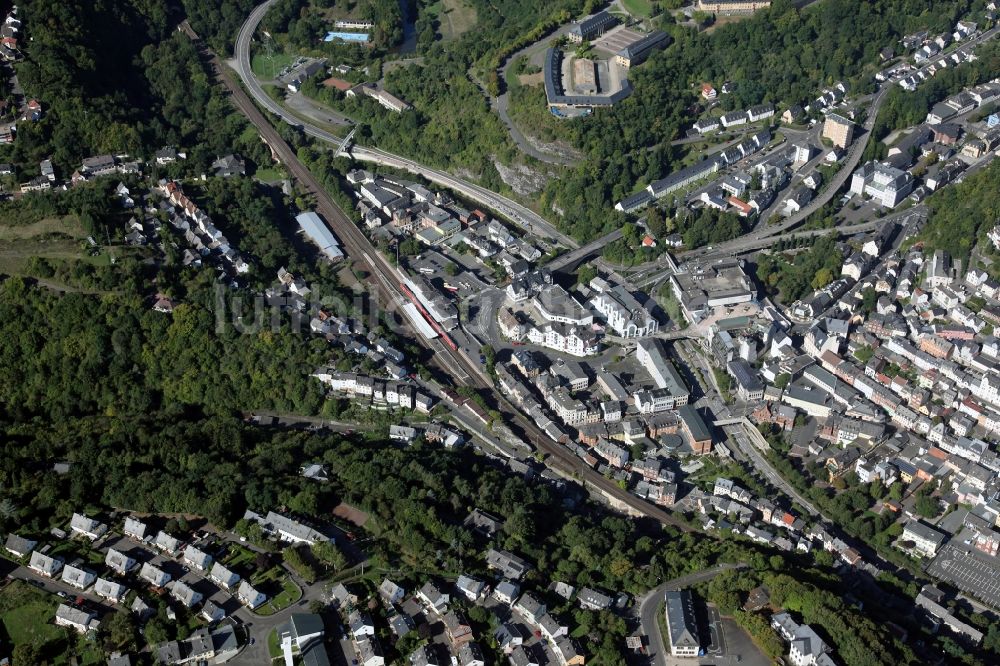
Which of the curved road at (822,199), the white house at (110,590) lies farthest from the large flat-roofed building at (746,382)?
the white house at (110,590)

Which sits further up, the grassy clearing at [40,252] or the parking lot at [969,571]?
the grassy clearing at [40,252]

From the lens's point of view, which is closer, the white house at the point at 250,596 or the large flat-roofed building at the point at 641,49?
the white house at the point at 250,596

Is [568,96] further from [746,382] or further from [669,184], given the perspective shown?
[746,382]

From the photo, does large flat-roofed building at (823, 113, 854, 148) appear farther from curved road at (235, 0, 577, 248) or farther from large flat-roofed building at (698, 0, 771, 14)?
curved road at (235, 0, 577, 248)

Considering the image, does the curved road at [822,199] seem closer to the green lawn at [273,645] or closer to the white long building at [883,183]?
the white long building at [883,183]

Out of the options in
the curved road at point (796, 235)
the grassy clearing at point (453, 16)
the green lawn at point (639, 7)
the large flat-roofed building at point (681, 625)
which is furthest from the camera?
the grassy clearing at point (453, 16)

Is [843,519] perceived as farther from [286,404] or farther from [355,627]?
[286,404]

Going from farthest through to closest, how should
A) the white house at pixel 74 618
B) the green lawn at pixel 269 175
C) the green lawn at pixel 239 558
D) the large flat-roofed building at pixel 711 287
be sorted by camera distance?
the green lawn at pixel 269 175, the large flat-roofed building at pixel 711 287, the green lawn at pixel 239 558, the white house at pixel 74 618

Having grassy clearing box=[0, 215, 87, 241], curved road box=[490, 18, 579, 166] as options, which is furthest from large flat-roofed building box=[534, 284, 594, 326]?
grassy clearing box=[0, 215, 87, 241]
